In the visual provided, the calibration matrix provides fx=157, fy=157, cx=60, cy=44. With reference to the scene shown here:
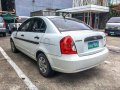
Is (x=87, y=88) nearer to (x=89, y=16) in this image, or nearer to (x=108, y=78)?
(x=108, y=78)

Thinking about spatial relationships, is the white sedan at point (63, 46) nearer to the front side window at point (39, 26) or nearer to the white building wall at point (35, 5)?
the front side window at point (39, 26)

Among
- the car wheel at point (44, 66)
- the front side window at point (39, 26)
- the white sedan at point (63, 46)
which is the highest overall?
the front side window at point (39, 26)

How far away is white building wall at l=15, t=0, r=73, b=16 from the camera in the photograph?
80.9 feet

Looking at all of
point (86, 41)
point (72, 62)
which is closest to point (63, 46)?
point (72, 62)

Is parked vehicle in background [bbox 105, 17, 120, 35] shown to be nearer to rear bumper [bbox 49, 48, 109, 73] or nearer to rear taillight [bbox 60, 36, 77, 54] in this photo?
rear bumper [bbox 49, 48, 109, 73]

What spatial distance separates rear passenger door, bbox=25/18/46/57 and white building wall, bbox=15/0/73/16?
2133 cm

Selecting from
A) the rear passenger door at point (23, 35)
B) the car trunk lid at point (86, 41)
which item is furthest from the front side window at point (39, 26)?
the car trunk lid at point (86, 41)

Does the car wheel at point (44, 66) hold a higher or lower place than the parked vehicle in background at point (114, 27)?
lower

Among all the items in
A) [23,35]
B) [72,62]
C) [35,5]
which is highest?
[35,5]

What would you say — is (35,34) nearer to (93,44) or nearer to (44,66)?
(44,66)

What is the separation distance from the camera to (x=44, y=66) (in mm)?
3928

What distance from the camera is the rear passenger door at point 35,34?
402 centimetres

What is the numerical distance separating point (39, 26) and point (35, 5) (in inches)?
910

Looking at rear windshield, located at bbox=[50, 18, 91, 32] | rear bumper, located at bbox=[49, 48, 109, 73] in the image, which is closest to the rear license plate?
rear bumper, located at bbox=[49, 48, 109, 73]
